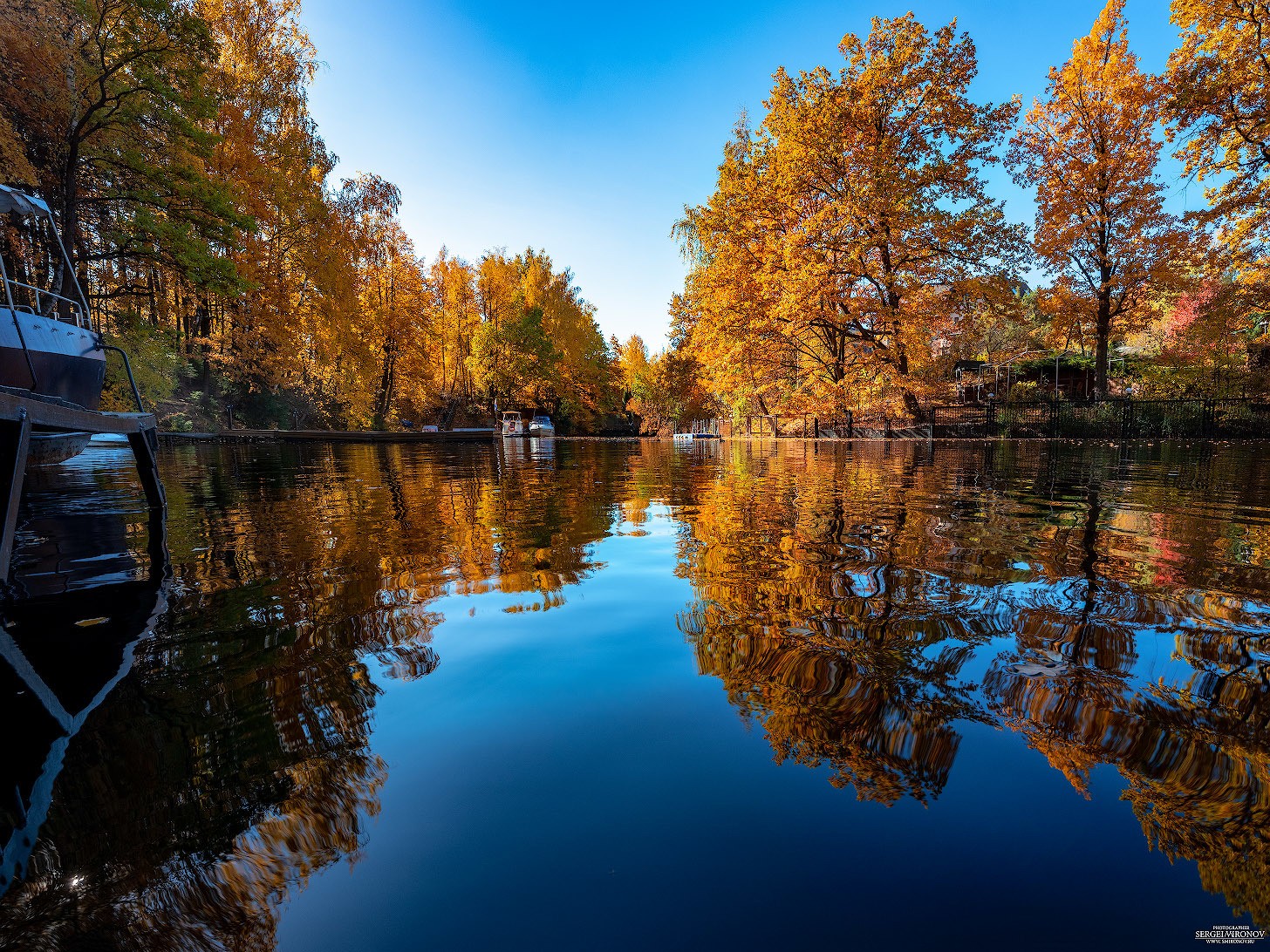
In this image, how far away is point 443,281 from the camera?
145ft

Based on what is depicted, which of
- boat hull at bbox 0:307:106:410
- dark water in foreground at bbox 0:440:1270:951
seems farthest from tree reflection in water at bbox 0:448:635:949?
boat hull at bbox 0:307:106:410

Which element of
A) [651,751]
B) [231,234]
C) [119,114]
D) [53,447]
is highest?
[119,114]

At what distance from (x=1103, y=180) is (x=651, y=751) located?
29506 millimetres

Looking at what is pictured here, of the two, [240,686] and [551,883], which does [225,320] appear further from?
[551,883]

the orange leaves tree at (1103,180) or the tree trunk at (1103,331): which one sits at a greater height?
the orange leaves tree at (1103,180)

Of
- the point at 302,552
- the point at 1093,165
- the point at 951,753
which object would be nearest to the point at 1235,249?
the point at 1093,165

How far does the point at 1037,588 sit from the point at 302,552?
18.0 ft

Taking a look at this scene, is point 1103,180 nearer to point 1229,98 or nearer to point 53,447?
point 1229,98

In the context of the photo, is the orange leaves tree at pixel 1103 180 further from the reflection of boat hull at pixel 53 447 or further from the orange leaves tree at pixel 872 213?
the reflection of boat hull at pixel 53 447

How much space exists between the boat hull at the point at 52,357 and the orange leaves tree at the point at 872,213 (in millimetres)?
17066

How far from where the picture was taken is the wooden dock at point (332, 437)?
1002 inches

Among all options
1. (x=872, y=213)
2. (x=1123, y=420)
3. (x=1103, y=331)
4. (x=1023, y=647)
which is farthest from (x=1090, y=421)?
(x=1023, y=647)

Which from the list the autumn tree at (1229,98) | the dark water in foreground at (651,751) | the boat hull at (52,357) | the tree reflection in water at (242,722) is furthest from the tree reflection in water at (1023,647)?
the autumn tree at (1229,98)

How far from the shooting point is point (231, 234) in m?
16.1
